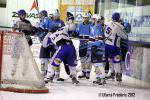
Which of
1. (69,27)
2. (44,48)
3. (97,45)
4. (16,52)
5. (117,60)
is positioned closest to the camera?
(16,52)

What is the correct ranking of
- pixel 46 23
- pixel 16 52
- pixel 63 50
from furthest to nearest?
pixel 46 23 < pixel 63 50 < pixel 16 52

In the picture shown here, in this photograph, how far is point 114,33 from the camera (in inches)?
366

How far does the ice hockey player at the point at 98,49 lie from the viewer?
9.25 m

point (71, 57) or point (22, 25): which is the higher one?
point (22, 25)

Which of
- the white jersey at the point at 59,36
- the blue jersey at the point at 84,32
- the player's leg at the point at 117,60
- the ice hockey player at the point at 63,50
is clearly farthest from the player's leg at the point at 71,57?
the blue jersey at the point at 84,32

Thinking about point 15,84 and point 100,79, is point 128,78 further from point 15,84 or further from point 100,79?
point 15,84

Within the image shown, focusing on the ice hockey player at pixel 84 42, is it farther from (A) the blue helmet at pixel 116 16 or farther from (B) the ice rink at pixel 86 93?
(A) the blue helmet at pixel 116 16

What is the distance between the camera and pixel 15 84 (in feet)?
26.1

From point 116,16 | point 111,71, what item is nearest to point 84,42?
point 111,71

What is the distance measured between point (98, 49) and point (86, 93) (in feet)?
4.85

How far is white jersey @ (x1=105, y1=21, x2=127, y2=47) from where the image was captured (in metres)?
9.27

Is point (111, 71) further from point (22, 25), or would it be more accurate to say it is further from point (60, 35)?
point (22, 25)

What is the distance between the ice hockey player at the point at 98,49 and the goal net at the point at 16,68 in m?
1.62

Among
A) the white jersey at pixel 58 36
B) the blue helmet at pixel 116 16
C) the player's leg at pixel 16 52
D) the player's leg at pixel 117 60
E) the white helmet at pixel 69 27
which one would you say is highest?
the blue helmet at pixel 116 16
